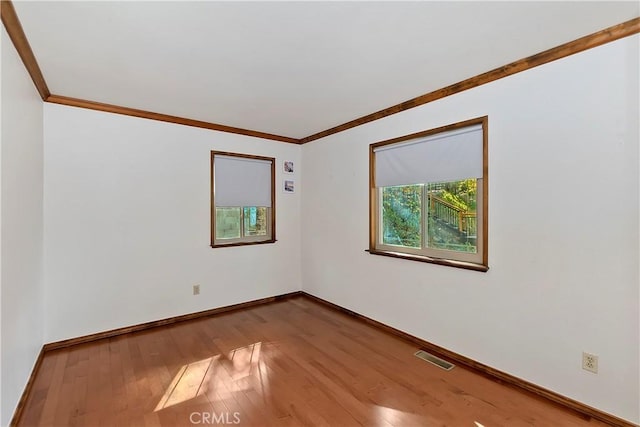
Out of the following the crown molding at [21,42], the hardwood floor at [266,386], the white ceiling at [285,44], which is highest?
the white ceiling at [285,44]

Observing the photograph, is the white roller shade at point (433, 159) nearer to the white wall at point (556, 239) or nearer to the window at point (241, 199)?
the white wall at point (556, 239)

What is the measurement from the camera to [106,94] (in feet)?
9.33

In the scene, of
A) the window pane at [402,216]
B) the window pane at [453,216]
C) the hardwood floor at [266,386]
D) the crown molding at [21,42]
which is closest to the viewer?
the crown molding at [21,42]

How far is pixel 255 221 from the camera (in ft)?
14.3

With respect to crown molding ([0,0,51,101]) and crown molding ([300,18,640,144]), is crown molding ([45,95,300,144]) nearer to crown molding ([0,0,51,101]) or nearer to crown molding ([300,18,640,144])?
crown molding ([0,0,51,101])

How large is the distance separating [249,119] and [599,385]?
12.5 feet

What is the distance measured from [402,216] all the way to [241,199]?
6.91 feet

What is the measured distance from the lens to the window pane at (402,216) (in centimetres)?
317

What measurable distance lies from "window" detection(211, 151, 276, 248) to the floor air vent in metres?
2.42

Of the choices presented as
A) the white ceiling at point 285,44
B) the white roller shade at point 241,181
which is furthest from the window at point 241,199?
the white ceiling at point 285,44

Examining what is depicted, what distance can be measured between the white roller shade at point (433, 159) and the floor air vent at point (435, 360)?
1.59m

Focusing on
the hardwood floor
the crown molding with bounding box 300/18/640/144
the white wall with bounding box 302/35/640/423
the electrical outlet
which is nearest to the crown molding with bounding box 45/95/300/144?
the crown molding with bounding box 300/18/640/144

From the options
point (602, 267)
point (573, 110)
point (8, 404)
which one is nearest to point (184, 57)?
point (8, 404)

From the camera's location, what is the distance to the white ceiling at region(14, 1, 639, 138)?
169 cm
